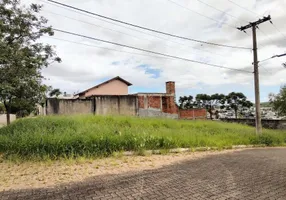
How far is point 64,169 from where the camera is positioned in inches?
244

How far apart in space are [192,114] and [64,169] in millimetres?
18777

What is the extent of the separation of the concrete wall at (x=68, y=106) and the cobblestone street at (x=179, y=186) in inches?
466

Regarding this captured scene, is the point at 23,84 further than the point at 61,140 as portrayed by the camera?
Yes

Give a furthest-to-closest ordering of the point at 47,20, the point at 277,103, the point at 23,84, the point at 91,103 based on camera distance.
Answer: the point at 277,103, the point at 91,103, the point at 47,20, the point at 23,84

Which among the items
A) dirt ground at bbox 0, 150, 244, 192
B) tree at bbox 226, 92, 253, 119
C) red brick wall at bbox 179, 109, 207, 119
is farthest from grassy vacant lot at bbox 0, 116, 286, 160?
tree at bbox 226, 92, 253, 119

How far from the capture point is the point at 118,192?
450cm

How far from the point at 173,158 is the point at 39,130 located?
498 cm

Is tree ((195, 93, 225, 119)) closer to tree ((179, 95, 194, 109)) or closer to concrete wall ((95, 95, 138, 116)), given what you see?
tree ((179, 95, 194, 109))

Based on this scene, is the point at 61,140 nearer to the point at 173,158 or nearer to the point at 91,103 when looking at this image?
the point at 173,158

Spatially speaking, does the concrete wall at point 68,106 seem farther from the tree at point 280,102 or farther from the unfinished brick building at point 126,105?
the tree at point 280,102

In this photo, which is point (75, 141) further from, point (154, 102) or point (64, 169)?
point (154, 102)

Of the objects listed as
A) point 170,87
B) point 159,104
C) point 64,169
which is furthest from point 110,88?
point 64,169

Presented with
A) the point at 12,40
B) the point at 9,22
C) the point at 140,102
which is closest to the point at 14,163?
the point at 12,40

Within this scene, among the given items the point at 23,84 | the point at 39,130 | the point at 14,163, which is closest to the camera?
the point at 14,163
